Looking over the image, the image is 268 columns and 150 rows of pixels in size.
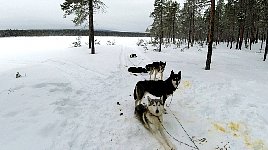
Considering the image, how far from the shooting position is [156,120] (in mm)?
7641

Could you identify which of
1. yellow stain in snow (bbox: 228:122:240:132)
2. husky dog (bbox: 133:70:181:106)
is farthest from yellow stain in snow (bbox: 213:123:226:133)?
husky dog (bbox: 133:70:181:106)

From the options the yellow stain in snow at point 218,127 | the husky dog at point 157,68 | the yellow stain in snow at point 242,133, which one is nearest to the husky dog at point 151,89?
the yellow stain in snow at point 218,127

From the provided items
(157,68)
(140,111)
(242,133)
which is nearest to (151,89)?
(140,111)

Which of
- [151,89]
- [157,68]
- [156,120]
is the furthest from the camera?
[157,68]

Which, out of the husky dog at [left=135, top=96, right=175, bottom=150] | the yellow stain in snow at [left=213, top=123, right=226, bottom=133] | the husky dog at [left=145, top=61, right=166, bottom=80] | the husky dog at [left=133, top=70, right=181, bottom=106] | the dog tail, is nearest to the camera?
the husky dog at [left=135, top=96, right=175, bottom=150]

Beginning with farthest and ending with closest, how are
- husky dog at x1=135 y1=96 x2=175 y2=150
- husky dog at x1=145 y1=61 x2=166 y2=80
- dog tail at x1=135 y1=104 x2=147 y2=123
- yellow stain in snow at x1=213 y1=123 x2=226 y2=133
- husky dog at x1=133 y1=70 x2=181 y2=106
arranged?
1. husky dog at x1=145 y1=61 x2=166 y2=80
2. husky dog at x1=133 y1=70 x2=181 y2=106
3. dog tail at x1=135 y1=104 x2=147 y2=123
4. yellow stain in snow at x1=213 y1=123 x2=226 y2=133
5. husky dog at x1=135 y1=96 x2=175 y2=150

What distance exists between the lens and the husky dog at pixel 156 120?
283 inches

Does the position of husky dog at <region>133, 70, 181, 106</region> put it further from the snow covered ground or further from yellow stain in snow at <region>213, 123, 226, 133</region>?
yellow stain in snow at <region>213, 123, 226, 133</region>

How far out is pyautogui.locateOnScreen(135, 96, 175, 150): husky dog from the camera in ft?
23.6

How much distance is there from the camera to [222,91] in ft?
39.0

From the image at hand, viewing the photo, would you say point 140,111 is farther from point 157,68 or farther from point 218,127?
point 157,68

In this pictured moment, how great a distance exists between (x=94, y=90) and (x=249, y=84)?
8.03m

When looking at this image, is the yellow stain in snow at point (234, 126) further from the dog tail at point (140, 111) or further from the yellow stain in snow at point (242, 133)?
the dog tail at point (140, 111)

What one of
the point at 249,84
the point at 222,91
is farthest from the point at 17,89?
the point at 249,84
